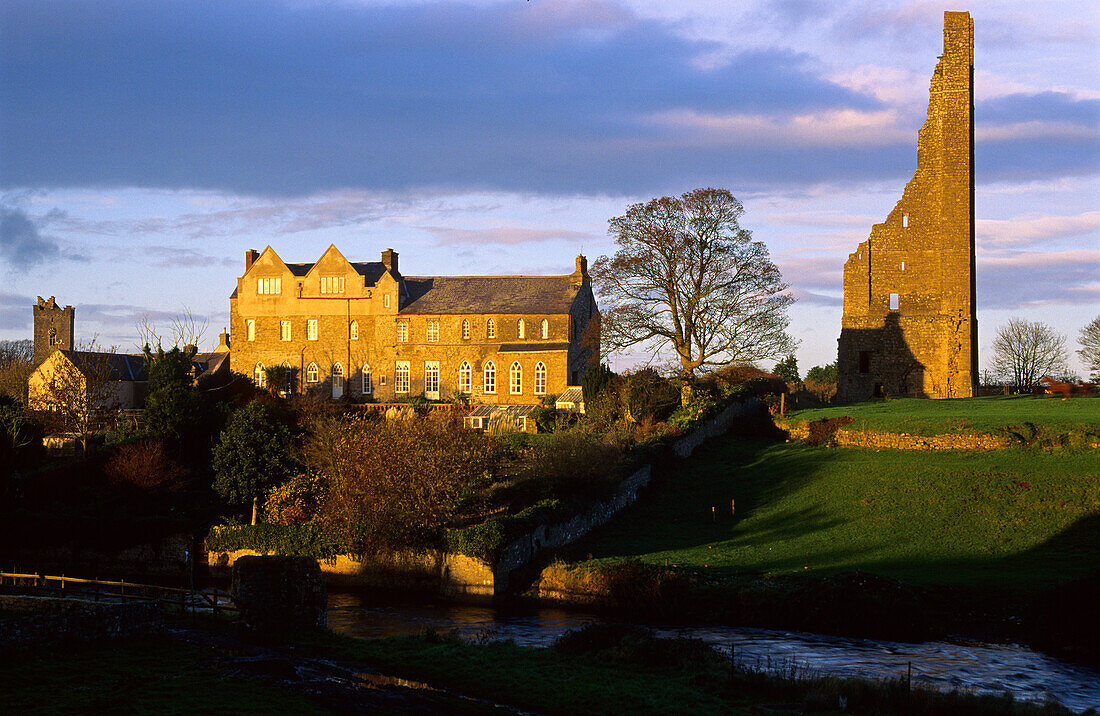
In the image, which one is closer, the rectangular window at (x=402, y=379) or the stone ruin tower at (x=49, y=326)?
the rectangular window at (x=402, y=379)

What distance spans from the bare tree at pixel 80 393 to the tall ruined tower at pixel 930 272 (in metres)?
43.0

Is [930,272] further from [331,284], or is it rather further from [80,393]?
[80,393]

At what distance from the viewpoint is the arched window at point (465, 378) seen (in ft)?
196

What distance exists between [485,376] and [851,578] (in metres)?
38.3

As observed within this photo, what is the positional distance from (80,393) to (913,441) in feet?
136

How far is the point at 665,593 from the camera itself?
81.3 ft

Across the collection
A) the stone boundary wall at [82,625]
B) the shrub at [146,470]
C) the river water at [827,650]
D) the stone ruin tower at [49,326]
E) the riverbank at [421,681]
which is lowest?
the river water at [827,650]

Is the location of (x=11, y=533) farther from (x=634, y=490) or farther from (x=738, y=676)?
(x=738, y=676)

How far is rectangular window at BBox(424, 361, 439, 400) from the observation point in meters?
60.6

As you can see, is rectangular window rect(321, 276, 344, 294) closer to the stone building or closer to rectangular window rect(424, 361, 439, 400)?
the stone building

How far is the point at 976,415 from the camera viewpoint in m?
40.2

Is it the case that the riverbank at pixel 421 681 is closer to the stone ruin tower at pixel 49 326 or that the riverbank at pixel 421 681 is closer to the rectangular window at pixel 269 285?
the rectangular window at pixel 269 285

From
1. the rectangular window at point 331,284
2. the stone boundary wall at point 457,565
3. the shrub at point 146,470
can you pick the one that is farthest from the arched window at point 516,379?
the stone boundary wall at point 457,565

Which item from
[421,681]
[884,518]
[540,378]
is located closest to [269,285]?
[540,378]
